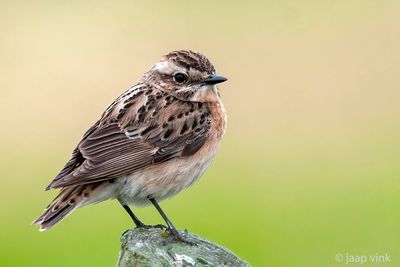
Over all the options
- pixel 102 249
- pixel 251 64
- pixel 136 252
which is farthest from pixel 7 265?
pixel 251 64

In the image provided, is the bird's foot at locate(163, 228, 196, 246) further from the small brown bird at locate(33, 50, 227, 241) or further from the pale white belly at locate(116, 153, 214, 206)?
the pale white belly at locate(116, 153, 214, 206)

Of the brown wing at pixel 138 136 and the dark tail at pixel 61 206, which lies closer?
the dark tail at pixel 61 206

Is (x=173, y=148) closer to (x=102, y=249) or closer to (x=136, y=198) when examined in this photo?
(x=136, y=198)

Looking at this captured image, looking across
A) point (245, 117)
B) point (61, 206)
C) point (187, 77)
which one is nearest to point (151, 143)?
point (187, 77)

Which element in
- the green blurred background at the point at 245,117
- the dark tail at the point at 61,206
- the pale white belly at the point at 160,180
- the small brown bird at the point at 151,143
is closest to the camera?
the dark tail at the point at 61,206

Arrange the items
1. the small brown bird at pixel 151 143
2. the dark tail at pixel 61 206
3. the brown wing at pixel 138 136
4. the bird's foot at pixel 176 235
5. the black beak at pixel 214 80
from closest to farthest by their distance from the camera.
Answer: the bird's foot at pixel 176 235 < the dark tail at pixel 61 206 < the small brown bird at pixel 151 143 < the brown wing at pixel 138 136 < the black beak at pixel 214 80

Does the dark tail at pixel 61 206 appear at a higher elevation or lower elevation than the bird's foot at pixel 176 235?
higher

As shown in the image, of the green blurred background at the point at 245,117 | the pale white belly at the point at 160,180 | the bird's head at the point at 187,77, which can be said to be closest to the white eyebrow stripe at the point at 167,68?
the bird's head at the point at 187,77

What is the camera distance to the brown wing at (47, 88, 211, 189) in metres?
9.15

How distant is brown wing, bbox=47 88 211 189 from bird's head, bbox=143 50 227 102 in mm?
109

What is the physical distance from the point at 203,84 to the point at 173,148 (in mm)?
748

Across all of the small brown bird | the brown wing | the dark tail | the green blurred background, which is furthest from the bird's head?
the green blurred background

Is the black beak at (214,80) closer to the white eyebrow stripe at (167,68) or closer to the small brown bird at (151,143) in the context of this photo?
the small brown bird at (151,143)

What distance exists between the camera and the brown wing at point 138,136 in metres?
9.15
